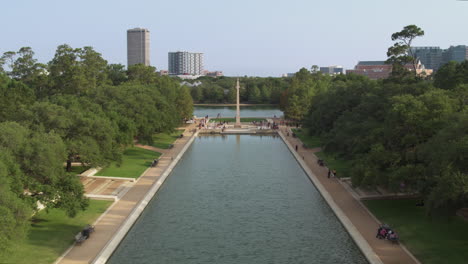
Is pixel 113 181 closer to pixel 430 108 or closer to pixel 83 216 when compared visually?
pixel 83 216

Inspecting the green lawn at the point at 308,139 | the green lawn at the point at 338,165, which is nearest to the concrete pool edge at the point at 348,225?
the green lawn at the point at 338,165

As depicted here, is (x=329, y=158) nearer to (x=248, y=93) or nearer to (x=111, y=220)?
(x=111, y=220)

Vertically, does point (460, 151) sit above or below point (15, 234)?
above

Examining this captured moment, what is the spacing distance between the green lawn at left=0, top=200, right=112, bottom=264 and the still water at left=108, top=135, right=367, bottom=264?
8.96 ft

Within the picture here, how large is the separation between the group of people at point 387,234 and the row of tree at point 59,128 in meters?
16.2

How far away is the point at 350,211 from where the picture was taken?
1324 inches

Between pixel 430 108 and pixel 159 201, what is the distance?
773 inches

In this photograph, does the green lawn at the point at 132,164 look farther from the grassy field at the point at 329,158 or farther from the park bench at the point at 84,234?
the grassy field at the point at 329,158

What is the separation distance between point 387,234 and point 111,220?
52.3 ft

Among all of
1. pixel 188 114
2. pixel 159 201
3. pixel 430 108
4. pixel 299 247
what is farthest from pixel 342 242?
pixel 188 114

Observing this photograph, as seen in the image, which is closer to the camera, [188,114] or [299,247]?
[299,247]

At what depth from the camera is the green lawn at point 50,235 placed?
80.4 ft

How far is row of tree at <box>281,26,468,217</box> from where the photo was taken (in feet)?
83.2

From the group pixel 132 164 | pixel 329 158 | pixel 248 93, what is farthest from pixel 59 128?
pixel 248 93
